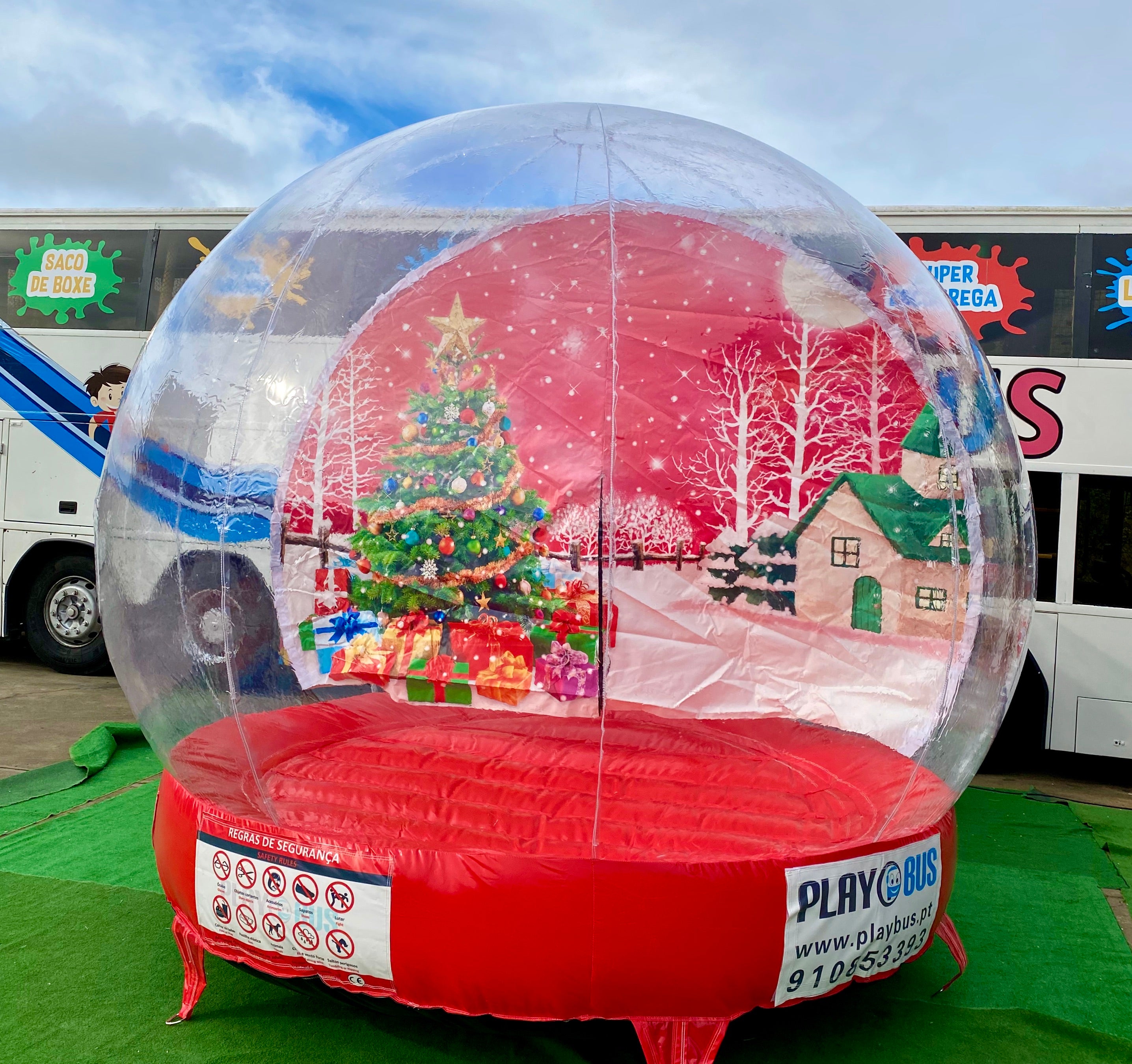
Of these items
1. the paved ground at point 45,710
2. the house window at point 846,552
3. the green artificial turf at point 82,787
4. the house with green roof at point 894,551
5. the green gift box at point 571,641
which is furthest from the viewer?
the paved ground at point 45,710

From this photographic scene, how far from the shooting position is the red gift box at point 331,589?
3006 millimetres

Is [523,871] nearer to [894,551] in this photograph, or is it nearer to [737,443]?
[894,551]

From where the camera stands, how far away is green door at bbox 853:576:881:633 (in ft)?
10.7

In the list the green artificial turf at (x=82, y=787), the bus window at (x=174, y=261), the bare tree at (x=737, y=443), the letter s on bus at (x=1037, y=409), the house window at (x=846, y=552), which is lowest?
the green artificial turf at (x=82, y=787)

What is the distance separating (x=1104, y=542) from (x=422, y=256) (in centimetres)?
451

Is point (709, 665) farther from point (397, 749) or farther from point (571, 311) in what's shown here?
point (571, 311)

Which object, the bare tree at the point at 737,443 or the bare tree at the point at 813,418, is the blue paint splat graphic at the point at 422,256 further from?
the bare tree at the point at 813,418

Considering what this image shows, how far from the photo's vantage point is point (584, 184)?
9.98ft

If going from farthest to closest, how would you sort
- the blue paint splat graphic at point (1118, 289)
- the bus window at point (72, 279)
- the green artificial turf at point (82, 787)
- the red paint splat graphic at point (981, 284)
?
the bus window at point (72, 279)
the red paint splat graphic at point (981, 284)
the blue paint splat graphic at point (1118, 289)
the green artificial turf at point (82, 787)

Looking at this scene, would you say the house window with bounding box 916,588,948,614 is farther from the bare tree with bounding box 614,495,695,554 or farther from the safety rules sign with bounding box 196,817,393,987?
the safety rules sign with bounding box 196,817,393,987

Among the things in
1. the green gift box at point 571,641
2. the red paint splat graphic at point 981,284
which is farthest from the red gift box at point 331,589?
the red paint splat graphic at point 981,284

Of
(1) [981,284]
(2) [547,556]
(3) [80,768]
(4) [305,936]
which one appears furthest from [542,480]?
(1) [981,284]

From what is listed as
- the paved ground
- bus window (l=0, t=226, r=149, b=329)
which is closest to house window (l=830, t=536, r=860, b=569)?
the paved ground

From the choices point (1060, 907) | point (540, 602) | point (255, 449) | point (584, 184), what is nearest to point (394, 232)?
point (584, 184)
